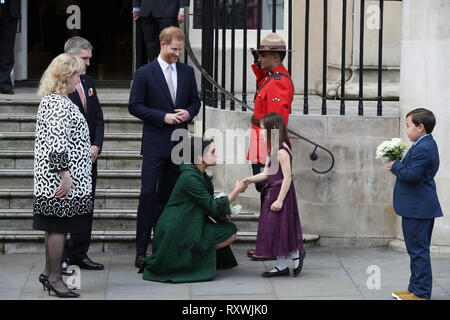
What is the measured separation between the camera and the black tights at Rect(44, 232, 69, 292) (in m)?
6.83

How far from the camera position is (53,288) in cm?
684

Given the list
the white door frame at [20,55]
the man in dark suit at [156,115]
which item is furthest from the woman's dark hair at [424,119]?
the white door frame at [20,55]

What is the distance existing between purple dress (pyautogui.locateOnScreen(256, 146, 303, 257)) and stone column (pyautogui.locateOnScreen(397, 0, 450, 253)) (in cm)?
158

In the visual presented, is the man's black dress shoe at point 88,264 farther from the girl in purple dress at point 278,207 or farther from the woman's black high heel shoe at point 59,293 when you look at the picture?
the girl in purple dress at point 278,207

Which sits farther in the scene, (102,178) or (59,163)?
(102,178)

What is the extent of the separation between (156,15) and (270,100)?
8.62 feet

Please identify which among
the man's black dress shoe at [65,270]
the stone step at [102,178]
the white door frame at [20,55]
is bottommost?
the man's black dress shoe at [65,270]

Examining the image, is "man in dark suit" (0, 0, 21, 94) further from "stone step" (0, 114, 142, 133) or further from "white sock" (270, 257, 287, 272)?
"white sock" (270, 257, 287, 272)

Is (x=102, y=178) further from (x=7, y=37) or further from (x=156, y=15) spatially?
(x=7, y=37)

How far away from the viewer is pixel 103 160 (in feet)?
30.6

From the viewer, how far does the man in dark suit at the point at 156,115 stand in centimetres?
776

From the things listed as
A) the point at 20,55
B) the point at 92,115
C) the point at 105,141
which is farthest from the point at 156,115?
the point at 20,55

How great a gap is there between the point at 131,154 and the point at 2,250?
5.63ft

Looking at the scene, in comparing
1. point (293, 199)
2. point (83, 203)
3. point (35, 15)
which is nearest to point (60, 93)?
point (83, 203)
